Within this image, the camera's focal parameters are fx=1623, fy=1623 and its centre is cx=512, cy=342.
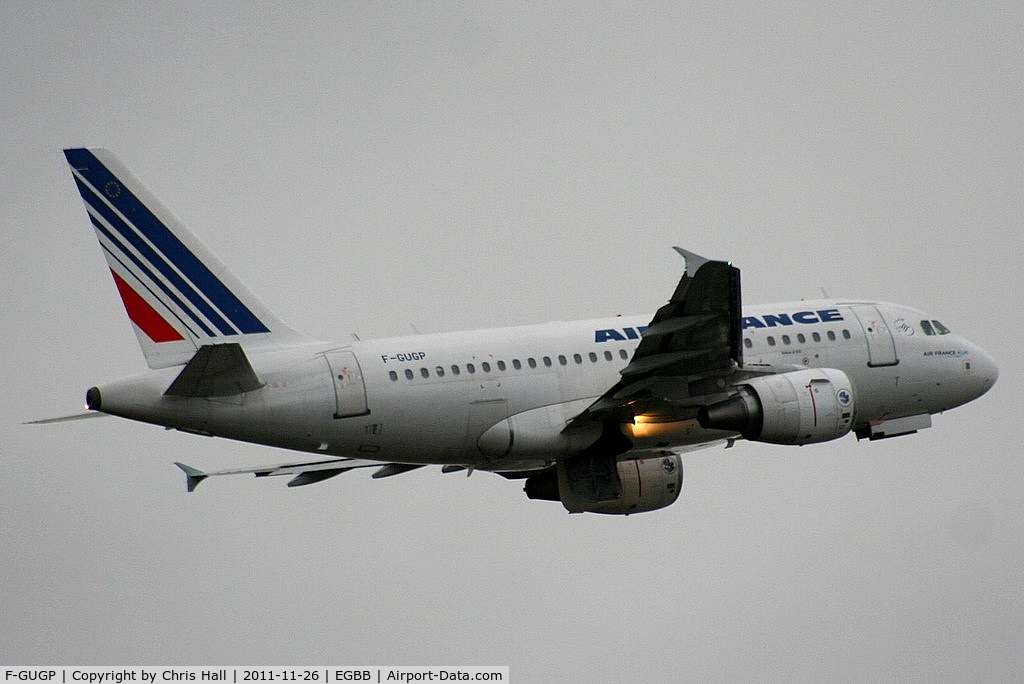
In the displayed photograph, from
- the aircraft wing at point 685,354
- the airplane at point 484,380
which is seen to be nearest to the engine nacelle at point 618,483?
the airplane at point 484,380

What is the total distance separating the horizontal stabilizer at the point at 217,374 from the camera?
34.6m

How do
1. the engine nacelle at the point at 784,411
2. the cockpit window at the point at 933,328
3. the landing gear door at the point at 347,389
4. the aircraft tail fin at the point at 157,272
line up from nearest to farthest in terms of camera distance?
the aircraft tail fin at the point at 157,272, the landing gear door at the point at 347,389, the engine nacelle at the point at 784,411, the cockpit window at the point at 933,328

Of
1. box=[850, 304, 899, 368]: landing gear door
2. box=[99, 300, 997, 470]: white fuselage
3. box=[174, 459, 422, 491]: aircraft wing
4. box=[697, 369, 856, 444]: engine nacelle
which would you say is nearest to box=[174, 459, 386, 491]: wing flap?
box=[174, 459, 422, 491]: aircraft wing

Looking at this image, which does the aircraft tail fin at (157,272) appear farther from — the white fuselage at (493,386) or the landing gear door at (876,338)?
the landing gear door at (876,338)

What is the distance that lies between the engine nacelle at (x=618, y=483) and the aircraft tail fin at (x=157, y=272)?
29.2 feet

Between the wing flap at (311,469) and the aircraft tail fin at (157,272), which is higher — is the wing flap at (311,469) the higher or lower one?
the lower one

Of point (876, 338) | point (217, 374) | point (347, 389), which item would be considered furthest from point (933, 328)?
point (217, 374)

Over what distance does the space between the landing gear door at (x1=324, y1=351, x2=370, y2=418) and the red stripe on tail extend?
356 centimetres

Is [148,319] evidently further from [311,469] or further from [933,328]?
[933,328]

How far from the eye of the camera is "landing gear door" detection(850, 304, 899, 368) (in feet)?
142

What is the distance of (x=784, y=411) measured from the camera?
37906mm

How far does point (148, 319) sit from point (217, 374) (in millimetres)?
2320

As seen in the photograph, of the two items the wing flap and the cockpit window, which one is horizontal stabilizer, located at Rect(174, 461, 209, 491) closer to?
the wing flap

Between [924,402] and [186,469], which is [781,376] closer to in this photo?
[924,402]
